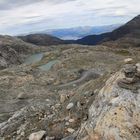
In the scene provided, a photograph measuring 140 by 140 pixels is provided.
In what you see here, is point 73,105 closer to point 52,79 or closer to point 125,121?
point 125,121

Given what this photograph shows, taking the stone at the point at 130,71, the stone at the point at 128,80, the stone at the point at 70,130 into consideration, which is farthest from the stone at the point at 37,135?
the stone at the point at 130,71

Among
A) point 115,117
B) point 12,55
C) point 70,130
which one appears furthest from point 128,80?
point 12,55

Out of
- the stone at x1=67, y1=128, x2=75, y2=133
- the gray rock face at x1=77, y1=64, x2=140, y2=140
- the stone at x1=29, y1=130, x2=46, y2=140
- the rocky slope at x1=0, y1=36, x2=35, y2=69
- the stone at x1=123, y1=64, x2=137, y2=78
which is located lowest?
the rocky slope at x1=0, y1=36, x2=35, y2=69

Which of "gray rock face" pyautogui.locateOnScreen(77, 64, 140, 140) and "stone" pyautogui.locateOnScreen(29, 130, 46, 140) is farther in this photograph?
"stone" pyautogui.locateOnScreen(29, 130, 46, 140)

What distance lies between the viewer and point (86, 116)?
21.0 meters

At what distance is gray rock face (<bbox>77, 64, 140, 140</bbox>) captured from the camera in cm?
1678

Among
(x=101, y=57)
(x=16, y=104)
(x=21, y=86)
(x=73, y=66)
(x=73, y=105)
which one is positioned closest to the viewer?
(x=73, y=105)

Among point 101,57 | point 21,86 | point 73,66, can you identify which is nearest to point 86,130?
point 21,86

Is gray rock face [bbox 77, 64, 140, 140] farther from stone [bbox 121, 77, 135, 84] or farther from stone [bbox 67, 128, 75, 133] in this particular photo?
stone [bbox 67, 128, 75, 133]

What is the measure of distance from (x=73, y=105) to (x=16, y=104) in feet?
96.1

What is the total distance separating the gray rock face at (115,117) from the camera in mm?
16781

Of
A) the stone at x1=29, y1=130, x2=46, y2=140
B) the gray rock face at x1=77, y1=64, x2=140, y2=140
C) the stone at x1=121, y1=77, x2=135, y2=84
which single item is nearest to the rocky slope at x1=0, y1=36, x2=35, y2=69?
the stone at x1=29, y1=130, x2=46, y2=140

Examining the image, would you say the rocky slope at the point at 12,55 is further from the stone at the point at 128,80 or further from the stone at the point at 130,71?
the stone at the point at 128,80

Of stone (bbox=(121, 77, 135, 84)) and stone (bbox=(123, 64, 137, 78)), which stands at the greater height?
stone (bbox=(123, 64, 137, 78))
